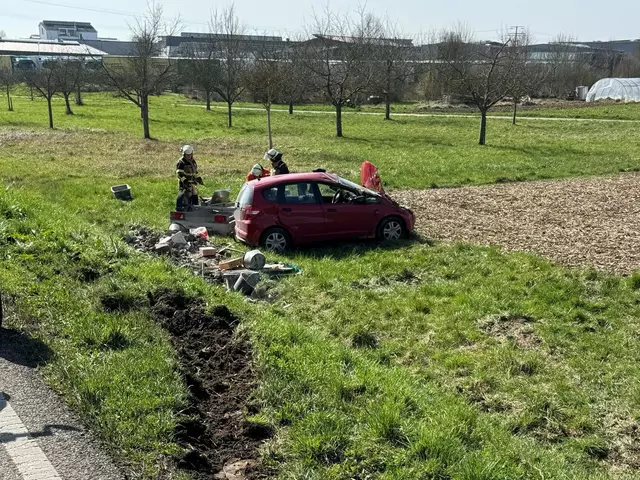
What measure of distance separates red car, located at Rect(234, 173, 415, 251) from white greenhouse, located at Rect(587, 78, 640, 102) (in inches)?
2111

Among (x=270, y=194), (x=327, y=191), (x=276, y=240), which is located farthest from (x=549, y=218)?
(x=270, y=194)

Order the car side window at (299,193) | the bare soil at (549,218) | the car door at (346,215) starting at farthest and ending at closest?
the car door at (346,215) < the car side window at (299,193) < the bare soil at (549,218)

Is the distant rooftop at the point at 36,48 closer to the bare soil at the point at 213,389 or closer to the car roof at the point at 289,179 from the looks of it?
the car roof at the point at 289,179

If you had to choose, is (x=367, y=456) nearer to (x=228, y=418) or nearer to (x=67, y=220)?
(x=228, y=418)

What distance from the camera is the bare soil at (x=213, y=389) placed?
491 centimetres

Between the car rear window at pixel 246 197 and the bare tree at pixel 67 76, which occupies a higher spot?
the bare tree at pixel 67 76

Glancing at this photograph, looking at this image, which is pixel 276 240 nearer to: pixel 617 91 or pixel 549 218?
pixel 549 218

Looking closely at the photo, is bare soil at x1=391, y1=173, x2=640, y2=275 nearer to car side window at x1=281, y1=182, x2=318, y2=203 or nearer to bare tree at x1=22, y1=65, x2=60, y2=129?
car side window at x1=281, y1=182, x2=318, y2=203

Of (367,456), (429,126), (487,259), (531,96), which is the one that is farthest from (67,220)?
(531,96)

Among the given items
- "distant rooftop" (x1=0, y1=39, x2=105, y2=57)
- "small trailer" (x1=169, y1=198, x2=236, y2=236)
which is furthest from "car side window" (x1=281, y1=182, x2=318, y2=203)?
"distant rooftop" (x1=0, y1=39, x2=105, y2=57)

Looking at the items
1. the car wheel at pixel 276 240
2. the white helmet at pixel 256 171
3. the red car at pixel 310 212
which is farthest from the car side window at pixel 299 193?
the white helmet at pixel 256 171

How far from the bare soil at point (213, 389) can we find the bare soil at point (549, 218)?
6.33 meters

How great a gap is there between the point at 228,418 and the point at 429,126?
36645 mm

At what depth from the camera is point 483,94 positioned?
32594mm
